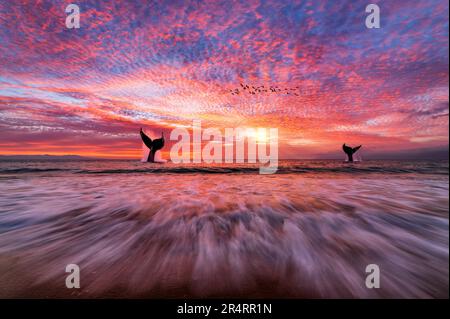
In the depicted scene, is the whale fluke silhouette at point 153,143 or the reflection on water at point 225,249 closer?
the reflection on water at point 225,249

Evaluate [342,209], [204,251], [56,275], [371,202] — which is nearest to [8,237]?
[56,275]

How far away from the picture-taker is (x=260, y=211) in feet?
17.0

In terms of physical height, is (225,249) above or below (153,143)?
below

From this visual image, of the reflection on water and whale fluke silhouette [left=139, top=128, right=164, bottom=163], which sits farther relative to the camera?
whale fluke silhouette [left=139, top=128, right=164, bottom=163]

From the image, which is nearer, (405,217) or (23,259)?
(23,259)

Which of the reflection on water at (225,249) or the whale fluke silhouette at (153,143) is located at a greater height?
the whale fluke silhouette at (153,143)

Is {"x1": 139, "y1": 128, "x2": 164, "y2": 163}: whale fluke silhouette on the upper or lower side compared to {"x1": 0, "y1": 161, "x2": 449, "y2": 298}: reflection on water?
upper

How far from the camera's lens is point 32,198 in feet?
22.7

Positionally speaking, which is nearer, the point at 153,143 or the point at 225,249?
the point at 225,249
